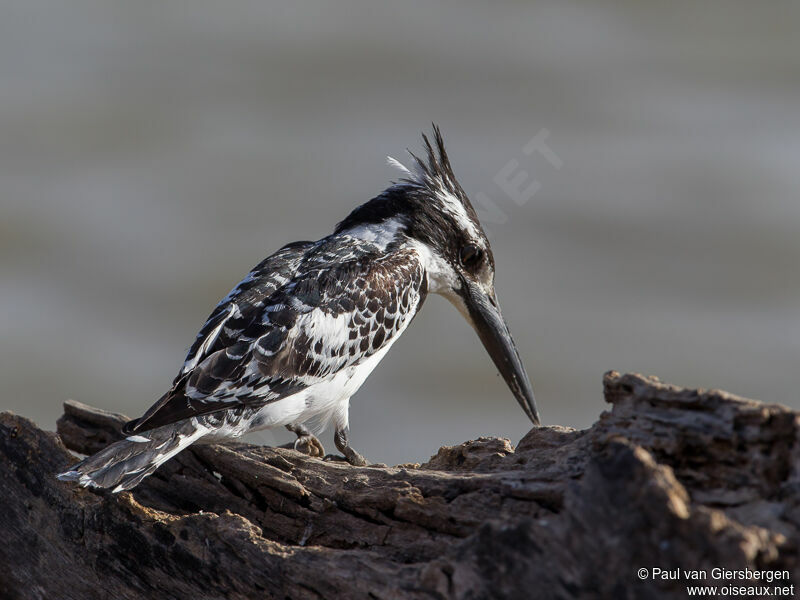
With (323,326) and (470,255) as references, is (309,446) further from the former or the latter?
(470,255)

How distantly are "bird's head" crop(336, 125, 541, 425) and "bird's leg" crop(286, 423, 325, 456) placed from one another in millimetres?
1146

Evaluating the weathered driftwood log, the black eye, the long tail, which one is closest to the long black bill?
the black eye

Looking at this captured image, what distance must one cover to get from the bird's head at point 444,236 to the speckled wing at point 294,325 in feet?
0.67

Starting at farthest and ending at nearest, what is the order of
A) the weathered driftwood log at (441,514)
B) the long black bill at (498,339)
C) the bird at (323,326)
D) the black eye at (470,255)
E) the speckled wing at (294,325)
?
the long black bill at (498,339) → the black eye at (470,255) → the speckled wing at (294,325) → the bird at (323,326) → the weathered driftwood log at (441,514)

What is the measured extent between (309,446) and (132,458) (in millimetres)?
1343

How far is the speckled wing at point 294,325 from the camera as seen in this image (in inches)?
166

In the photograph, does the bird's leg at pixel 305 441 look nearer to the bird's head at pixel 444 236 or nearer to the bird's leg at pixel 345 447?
the bird's leg at pixel 345 447

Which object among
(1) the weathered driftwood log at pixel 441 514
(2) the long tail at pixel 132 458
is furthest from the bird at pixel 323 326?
(1) the weathered driftwood log at pixel 441 514

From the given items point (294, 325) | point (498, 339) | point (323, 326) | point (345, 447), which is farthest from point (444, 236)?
point (345, 447)

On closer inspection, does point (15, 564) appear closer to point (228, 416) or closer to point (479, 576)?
point (228, 416)

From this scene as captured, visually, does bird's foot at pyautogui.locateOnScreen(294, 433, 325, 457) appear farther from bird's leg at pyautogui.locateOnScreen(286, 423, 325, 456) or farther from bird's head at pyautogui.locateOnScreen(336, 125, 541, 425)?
bird's head at pyautogui.locateOnScreen(336, 125, 541, 425)

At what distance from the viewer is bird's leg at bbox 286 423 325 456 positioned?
4.92m

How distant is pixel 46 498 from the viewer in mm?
3922

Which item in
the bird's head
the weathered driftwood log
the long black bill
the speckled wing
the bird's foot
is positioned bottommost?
the weathered driftwood log
